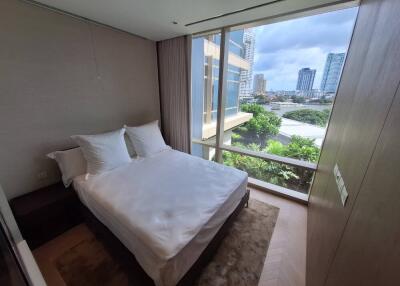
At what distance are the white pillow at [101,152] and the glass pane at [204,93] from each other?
145 centimetres

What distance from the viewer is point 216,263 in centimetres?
147

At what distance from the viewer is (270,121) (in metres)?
2.51

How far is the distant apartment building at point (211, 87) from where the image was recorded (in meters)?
2.59

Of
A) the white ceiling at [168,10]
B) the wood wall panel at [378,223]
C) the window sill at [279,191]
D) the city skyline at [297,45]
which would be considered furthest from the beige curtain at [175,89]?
the wood wall panel at [378,223]

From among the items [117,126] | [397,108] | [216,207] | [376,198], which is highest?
[397,108]

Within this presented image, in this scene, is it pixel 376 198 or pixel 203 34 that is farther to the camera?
pixel 203 34

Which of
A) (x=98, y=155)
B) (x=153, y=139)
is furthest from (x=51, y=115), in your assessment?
(x=153, y=139)

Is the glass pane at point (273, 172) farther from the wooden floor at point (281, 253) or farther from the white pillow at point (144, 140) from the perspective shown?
the white pillow at point (144, 140)

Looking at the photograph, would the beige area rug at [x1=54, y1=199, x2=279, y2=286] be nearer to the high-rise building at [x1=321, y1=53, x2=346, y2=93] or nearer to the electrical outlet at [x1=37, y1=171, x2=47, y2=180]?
the electrical outlet at [x1=37, y1=171, x2=47, y2=180]

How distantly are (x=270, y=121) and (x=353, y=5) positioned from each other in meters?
1.43

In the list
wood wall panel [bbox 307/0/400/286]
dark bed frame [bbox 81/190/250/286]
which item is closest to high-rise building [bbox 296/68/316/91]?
wood wall panel [bbox 307/0/400/286]

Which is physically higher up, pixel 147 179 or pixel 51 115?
pixel 51 115

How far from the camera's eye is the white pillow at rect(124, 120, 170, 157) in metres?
2.34

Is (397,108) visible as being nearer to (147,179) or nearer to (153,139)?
(147,179)
